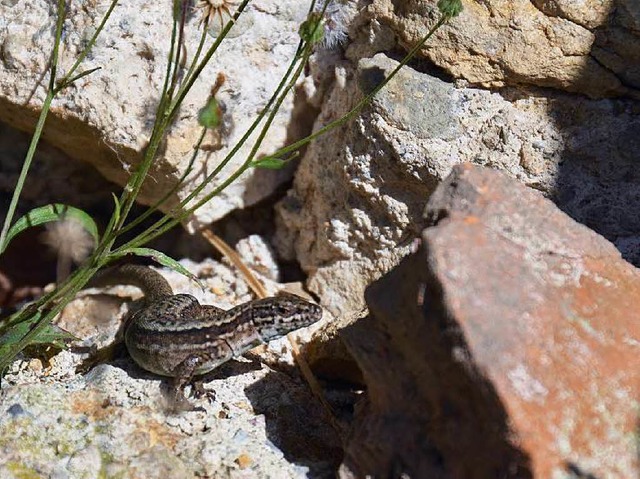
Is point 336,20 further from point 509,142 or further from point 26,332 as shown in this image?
point 26,332

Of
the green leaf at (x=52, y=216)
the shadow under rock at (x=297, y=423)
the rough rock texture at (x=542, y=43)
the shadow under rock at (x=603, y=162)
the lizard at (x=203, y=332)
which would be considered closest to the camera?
the shadow under rock at (x=297, y=423)

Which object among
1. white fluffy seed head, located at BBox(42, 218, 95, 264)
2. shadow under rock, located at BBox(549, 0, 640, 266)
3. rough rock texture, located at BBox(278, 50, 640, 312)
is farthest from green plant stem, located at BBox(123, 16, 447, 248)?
white fluffy seed head, located at BBox(42, 218, 95, 264)

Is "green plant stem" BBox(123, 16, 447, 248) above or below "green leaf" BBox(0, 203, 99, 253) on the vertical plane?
above

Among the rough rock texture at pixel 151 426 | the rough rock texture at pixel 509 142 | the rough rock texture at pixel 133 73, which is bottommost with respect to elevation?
the rough rock texture at pixel 151 426

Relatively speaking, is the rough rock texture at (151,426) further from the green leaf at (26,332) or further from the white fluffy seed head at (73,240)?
the white fluffy seed head at (73,240)

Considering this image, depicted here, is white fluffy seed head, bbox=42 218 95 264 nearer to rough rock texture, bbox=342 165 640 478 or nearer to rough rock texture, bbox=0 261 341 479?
rough rock texture, bbox=0 261 341 479

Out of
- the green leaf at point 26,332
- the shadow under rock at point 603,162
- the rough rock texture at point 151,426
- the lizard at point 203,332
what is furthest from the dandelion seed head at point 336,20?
the green leaf at point 26,332

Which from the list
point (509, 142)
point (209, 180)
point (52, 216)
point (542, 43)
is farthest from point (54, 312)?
point (542, 43)

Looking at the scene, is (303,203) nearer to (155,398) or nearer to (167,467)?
(155,398)
